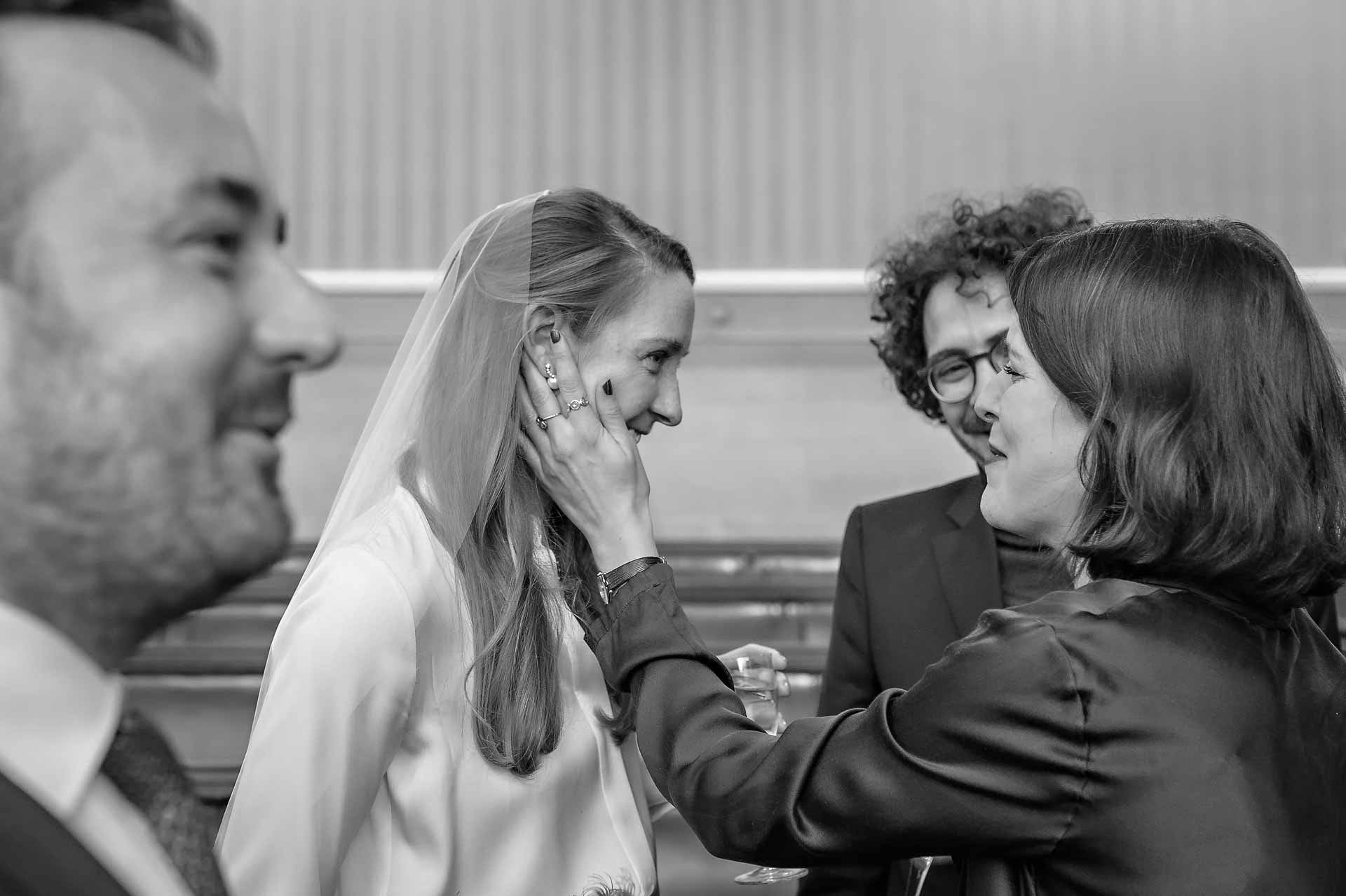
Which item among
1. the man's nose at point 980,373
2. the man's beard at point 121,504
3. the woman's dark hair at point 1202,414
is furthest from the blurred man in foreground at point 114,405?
the man's nose at point 980,373

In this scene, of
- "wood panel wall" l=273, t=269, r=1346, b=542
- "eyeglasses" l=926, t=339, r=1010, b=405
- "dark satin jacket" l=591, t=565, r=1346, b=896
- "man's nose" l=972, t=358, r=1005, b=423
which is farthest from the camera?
"wood panel wall" l=273, t=269, r=1346, b=542

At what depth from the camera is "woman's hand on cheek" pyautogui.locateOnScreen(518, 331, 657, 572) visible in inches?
51.1

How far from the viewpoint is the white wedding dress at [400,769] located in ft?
3.35

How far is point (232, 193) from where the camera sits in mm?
459

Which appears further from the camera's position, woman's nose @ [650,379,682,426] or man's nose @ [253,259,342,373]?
woman's nose @ [650,379,682,426]

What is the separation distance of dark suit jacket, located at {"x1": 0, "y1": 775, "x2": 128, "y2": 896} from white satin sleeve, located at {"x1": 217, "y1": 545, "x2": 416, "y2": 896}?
2.20 feet

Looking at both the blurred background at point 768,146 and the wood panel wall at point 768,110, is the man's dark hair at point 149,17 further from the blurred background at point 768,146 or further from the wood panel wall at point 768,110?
the wood panel wall at point 768,110

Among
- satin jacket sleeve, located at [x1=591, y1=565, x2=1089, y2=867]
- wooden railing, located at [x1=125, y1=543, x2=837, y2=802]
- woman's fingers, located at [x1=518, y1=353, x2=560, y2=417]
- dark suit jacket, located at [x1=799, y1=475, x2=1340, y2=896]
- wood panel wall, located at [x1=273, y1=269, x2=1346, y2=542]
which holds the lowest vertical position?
wooden railing, located at [x1=125, y1=543, x2=837, y2=802]

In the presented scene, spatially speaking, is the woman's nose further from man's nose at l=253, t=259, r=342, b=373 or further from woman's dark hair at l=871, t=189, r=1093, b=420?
man's nose at l=253, t=259, r=342, b=373

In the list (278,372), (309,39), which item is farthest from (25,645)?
(309,39)

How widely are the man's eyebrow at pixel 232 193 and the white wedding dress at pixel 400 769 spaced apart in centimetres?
66

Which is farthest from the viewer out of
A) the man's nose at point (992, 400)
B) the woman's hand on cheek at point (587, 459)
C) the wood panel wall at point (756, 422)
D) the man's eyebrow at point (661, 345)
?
the wood panel wall at point (756, 422)

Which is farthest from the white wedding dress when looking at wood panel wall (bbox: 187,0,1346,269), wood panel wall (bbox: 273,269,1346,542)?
wood panel wall (bbox: 187,0,1346,269)

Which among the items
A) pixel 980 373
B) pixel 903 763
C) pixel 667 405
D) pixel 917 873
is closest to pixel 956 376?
pixel 980 373
